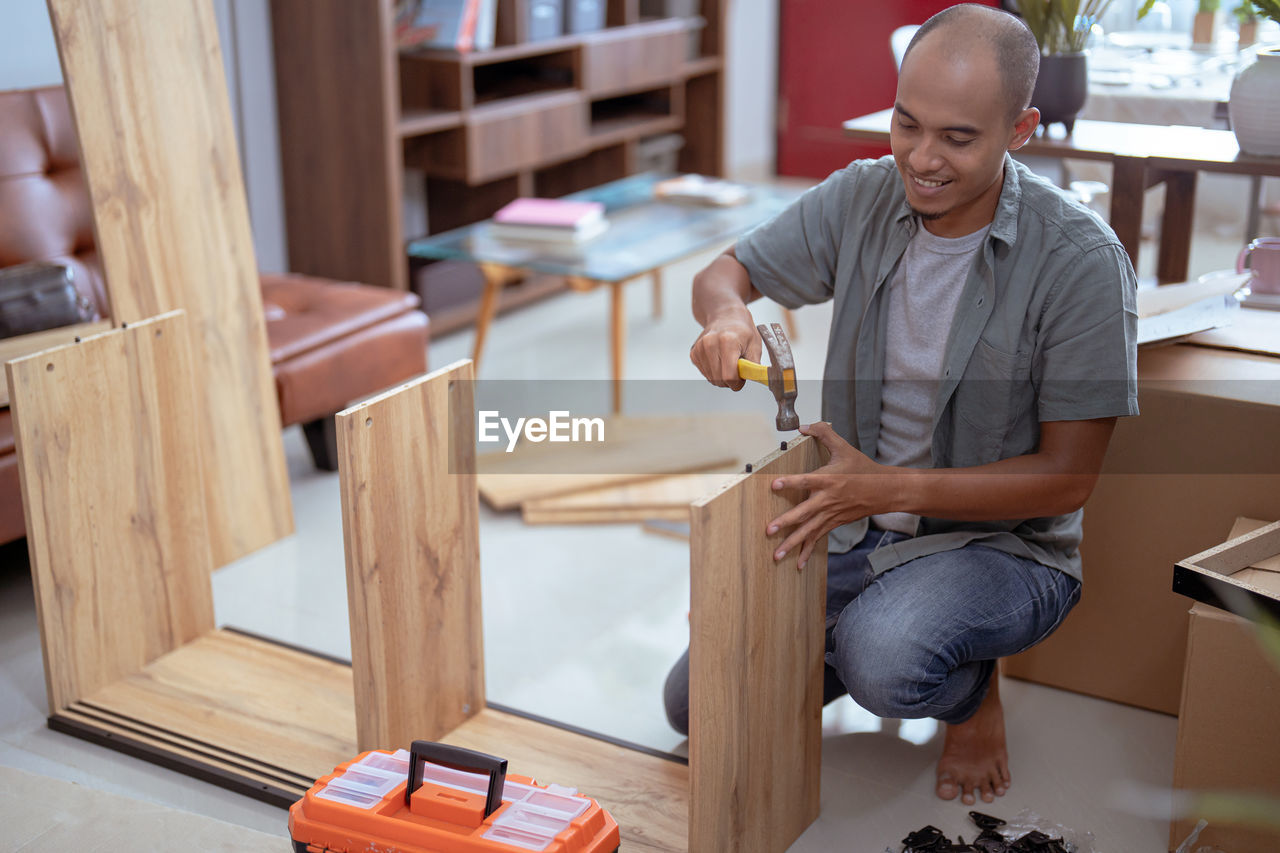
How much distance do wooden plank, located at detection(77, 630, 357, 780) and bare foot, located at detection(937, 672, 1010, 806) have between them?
2.76 feet

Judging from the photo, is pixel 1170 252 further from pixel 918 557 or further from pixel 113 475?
pixel 113 475

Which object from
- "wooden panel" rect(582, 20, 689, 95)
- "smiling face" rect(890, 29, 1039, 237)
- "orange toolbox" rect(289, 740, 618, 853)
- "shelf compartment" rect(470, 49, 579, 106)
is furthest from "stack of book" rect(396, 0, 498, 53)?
"orange toolbox" rect(289, 740, 618, 853)

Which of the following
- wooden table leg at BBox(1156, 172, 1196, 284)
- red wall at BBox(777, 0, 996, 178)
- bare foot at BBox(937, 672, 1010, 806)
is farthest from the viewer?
red wall at BBox(777, 0, 996, 178)

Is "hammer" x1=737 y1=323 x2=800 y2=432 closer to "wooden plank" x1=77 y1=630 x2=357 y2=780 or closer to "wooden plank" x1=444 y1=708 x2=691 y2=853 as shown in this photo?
"wooden plank" x1=444 y1=708 x2=691 y2=853

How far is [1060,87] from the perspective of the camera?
2.23m

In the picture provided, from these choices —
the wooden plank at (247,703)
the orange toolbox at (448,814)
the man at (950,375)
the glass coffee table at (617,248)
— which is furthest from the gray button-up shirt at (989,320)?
the glass coffee table at (617,248)

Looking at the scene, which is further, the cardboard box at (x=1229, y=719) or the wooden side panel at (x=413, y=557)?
the wooden side panel at (x=413, y=557)

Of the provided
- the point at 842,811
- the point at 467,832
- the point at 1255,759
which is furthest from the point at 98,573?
the point at 1255,759

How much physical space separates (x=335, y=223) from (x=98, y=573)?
1.82m

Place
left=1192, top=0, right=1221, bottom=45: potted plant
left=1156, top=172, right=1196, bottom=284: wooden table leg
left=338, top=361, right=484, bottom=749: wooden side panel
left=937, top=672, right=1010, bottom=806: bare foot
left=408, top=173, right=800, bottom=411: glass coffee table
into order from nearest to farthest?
left=338, top=361, right=484, bottom=749: wooden side panel → left=937, top=672, right=1010, bottom=806: bare foot → left=1156, top=172, right=1196, bottom=284: wooden table leg → left=408, top=173, right=800, bottom=411: glass coffee table → left=1192, top=0, right=1221, bottom=45: potted plant

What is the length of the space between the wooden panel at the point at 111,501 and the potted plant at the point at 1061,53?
4.94 ft

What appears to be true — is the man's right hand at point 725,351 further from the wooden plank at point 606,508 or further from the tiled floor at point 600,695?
the wooden plank at point 606,508

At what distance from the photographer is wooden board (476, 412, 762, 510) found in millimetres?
2822

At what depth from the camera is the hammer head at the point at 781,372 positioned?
1.50 m
